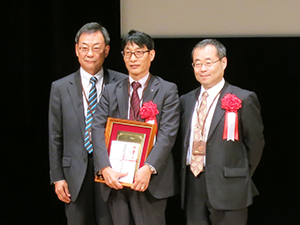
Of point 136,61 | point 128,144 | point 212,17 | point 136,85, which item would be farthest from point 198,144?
point 212,17

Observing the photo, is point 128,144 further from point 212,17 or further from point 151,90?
point 212,17

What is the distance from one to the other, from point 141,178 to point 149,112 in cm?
43

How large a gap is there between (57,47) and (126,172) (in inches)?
67.6

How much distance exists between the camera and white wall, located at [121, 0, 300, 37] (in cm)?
396

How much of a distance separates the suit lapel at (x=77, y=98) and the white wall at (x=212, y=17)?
118 centimetres

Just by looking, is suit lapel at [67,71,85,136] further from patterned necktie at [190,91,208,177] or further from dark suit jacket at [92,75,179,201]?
patterned necktie at [190,91,208,177]

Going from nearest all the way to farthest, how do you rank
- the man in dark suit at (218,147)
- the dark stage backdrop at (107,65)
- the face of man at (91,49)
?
the man in dark suit at (218,147)
the face of man at (91,49)
the dark stage backdrop at (107,65)

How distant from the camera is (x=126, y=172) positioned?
2.74 m

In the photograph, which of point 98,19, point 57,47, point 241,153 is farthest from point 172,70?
point 241,153

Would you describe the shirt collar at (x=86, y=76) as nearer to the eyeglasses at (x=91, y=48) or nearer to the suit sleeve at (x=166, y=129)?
the eyeglasses at (x=91, y=48)

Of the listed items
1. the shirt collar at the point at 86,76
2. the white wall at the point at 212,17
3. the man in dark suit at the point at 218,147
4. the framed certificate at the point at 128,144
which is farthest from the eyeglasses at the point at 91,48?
the white wall at the point at 212,17

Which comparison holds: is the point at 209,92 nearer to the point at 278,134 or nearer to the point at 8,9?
the point at 278,134

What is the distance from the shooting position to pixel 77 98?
304cm

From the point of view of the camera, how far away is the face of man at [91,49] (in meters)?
3.02
